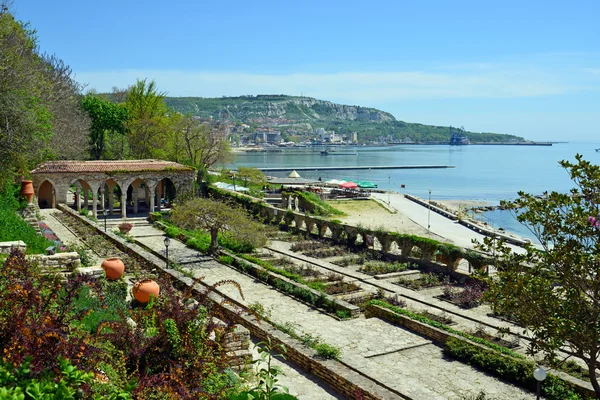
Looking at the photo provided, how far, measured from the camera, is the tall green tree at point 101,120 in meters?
47.4

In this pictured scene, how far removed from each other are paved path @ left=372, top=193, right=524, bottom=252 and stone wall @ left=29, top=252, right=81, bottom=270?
2388 cm

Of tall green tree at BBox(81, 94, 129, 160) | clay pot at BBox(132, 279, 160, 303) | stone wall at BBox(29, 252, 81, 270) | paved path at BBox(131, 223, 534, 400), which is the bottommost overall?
paved path at BBox(131, 223, 534, 400)

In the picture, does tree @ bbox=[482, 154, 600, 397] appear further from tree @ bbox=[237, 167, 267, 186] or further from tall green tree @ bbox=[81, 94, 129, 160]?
tree @ bbox=[237, 167, 267, 186]

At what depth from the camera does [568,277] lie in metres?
8.37

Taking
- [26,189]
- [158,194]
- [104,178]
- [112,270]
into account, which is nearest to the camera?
[112,270]

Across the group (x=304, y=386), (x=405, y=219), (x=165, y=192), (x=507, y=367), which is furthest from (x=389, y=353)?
(x=405, y=219)

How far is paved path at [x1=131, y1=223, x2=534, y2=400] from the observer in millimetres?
11164

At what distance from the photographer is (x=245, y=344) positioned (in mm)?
11438

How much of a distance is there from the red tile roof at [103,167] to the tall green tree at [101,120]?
11.8 metres

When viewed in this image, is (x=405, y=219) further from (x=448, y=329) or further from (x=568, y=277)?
(x=568, y=277)

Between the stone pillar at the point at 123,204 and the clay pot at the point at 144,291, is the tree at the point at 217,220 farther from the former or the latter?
the stone pillar at the point at 123,204


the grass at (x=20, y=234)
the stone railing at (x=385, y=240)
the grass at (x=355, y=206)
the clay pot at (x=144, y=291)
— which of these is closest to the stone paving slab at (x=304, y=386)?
the clay pot at (x=144, y=291)

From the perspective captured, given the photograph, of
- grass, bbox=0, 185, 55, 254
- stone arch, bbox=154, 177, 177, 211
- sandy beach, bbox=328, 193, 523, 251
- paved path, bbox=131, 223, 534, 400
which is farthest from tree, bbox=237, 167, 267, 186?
paved path, bbox=131, 223, 534, 400

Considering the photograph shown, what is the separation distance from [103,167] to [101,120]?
45.2 feet
